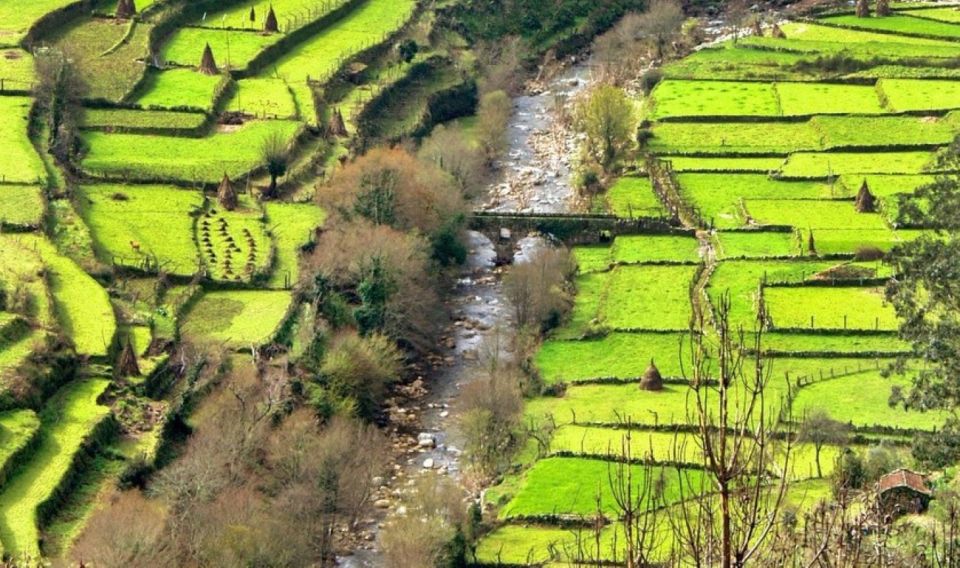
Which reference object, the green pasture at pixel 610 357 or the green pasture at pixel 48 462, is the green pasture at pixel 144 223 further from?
the green pasture at pixel 610 357

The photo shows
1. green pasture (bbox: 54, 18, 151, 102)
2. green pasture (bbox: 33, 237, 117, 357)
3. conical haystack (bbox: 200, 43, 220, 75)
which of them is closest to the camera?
green pasture (bbox: 33, 237, 117, 357)

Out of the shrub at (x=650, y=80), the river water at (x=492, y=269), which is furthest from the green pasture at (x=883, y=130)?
the river water at (x=492, y=269)

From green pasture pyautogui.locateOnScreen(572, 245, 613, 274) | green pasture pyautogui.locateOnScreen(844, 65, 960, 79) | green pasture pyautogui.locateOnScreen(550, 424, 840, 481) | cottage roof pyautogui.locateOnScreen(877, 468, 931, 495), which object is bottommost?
green pasture pyautogui.locateOnScreen(550, 424, 840, 481)

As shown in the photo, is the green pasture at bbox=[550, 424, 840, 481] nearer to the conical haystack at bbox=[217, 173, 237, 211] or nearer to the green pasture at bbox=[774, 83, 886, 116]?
the conical haystack at bbox=[217, 173, 237, 211]

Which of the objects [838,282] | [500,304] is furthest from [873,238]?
[500,304]

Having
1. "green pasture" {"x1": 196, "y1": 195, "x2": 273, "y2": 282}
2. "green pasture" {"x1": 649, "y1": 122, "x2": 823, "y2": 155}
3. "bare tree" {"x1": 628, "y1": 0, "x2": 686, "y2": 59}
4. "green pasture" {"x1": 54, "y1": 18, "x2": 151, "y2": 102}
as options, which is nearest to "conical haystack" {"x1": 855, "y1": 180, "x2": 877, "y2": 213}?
"green pasture" {"x1": 649, "y1": 122, "x2": 823, "y2": 155}

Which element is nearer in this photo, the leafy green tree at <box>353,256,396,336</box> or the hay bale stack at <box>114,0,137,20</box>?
the leafy green tree at <box>353,256,396,336</box>
